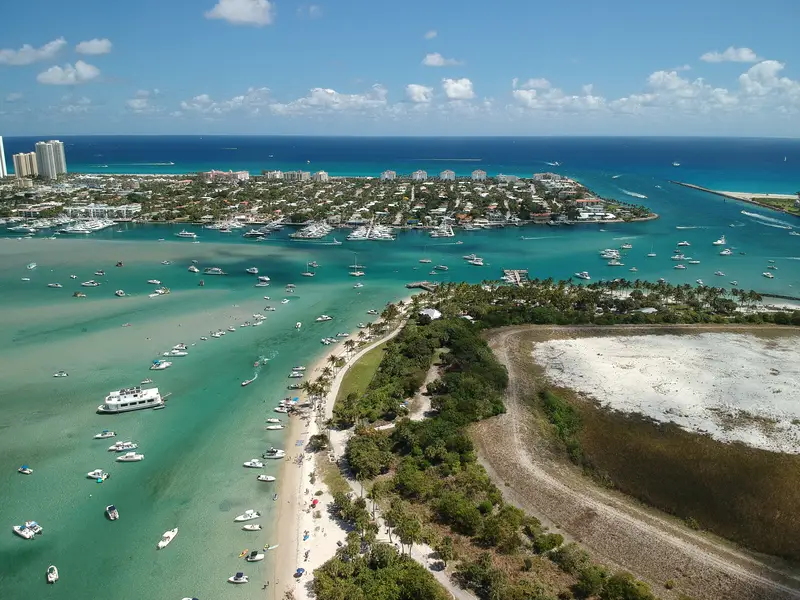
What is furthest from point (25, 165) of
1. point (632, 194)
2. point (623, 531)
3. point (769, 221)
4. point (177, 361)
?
point (769, 221)

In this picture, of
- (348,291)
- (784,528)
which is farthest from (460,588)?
(348,291)

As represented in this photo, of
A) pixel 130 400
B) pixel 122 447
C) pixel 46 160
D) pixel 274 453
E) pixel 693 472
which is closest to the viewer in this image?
pixel 693 472

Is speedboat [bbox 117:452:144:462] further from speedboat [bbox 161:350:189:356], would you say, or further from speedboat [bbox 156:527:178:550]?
speedboat [bbox 161:350:189:356]

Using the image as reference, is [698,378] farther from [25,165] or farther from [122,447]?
[25,165]

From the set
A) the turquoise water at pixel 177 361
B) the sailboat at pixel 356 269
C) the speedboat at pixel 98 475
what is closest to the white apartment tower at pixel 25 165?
the turquoise water at pixel 177 361

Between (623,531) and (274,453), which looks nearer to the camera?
(623,531)
